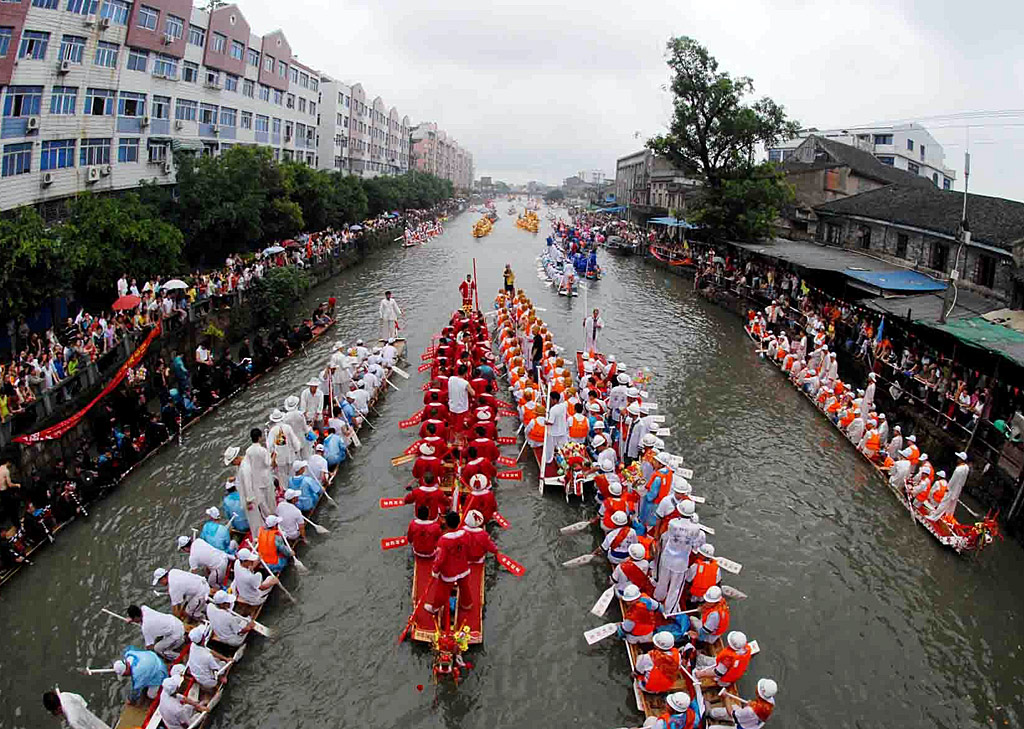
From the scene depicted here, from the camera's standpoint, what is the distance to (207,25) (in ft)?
113

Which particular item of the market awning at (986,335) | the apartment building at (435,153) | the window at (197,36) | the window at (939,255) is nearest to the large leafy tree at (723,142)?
the window at (939,255)

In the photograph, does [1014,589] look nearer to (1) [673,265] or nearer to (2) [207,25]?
(1) [673,265]

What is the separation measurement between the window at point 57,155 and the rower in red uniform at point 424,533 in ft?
71.7

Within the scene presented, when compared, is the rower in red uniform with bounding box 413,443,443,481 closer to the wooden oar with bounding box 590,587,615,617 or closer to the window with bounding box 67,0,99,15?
the wooden oar with bounding box 590,587,615,617

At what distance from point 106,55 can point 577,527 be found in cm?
2732

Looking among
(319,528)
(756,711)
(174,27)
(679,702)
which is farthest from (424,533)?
(174,27)

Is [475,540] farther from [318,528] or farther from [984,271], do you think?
[984,271]

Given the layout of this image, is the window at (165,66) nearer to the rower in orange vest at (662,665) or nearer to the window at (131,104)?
the window at (131,104)

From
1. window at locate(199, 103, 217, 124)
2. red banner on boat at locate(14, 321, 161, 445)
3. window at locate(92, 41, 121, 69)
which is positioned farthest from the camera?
window at locate(199, 103, 217, 124)

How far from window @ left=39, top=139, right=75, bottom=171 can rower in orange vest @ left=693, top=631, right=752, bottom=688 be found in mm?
25947

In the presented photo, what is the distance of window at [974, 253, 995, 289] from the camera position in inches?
785

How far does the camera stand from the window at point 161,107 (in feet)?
99.1

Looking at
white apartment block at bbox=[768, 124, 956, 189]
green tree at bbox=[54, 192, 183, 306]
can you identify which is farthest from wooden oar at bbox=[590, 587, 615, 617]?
white apartment block at bbox=[768, 124, 956, 189]

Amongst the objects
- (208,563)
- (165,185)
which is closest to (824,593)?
(208,563)
